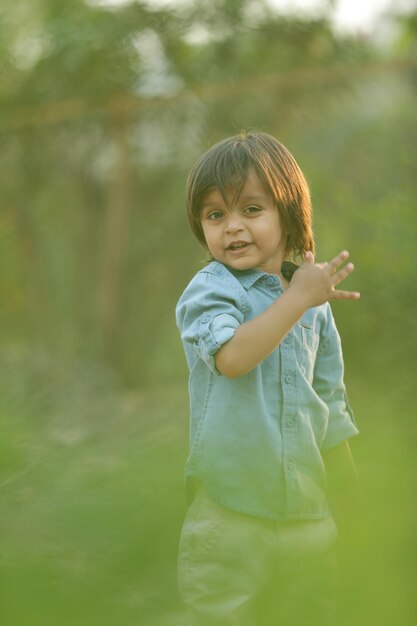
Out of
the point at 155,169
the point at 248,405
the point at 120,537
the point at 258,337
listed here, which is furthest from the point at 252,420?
the point at 155,169

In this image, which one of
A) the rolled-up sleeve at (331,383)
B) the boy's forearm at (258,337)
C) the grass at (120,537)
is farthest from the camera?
the rolled-up sleeve at (331,383)

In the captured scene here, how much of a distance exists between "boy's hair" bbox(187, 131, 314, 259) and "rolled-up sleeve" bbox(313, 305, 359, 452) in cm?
24

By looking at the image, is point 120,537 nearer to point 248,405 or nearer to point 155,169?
point 248,405

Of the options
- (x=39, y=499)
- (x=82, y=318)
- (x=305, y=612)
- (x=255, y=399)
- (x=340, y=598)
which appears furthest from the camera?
(x=82, y=318)

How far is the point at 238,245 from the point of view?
6.55ft

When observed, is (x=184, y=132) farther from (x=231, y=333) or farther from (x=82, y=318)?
(x=231, y=333)

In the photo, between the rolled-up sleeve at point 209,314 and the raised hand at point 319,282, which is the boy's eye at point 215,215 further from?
the raised hand at point 319,282

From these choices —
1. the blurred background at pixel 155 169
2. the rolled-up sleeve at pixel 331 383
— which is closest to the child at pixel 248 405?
the rolled-up sleeve at pixel 331 383

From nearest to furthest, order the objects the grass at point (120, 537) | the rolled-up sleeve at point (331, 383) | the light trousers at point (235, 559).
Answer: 1. the grass at point (120, 537)
2. the light trousers at point (235, 559)
3. the rolled-up sleeve at point (331, 383)

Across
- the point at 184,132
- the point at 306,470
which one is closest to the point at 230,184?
the point at 306,470

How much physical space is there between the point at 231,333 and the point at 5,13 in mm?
5240

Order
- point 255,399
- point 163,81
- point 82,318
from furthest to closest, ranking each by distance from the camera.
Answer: point 82,318 → point 163,81 → point 255,399

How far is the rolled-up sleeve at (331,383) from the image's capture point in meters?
2.19

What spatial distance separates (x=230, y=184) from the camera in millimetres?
1970
